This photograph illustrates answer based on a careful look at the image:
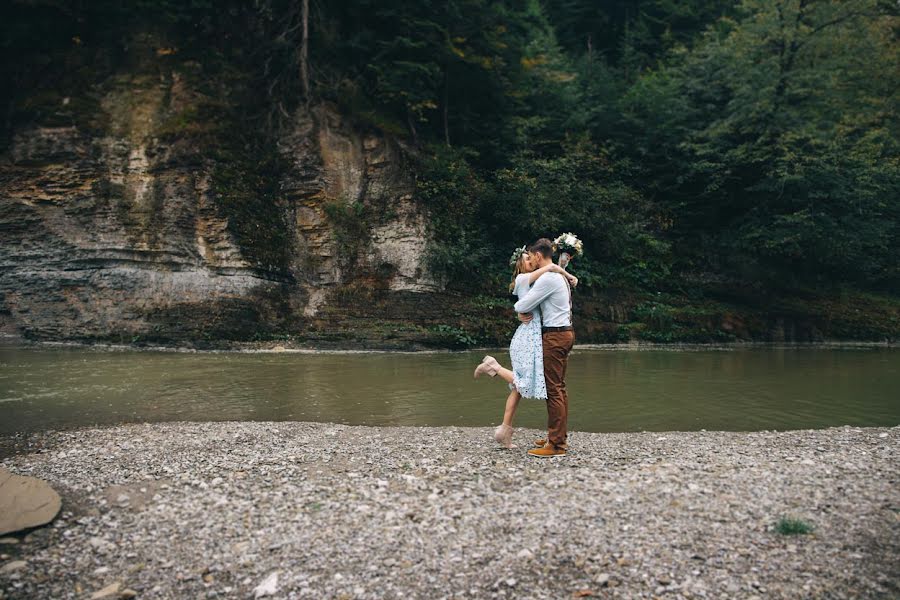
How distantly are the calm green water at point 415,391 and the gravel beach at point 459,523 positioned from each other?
93.9 inches

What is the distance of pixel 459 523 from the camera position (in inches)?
169

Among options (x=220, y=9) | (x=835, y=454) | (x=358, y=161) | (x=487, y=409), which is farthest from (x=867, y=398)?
(x=220, y=9)

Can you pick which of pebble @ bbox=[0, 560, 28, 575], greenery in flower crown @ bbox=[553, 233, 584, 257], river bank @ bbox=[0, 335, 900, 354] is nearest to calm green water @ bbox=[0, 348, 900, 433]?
river bank @ bbox=[0, 335, 900, 354]

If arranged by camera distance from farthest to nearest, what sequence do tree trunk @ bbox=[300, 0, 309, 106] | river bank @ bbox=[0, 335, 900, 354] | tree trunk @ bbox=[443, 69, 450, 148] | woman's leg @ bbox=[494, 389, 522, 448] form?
tree trunk @ bbox=[443, 69, 450, 148] → tree trunk @ bbox=[300, 0, 309, 106] → river bank @ bbox=[0, 335, 900, 354] → woman's leg @ bbox=[494, 389, 522, 448]

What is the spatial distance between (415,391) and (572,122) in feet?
56.0

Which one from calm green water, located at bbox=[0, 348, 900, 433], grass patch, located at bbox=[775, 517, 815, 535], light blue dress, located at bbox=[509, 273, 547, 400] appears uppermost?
light blue dress, located at bbox=[509, 273, 547, 400]

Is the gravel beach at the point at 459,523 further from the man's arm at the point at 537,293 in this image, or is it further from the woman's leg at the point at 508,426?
the man's arm at the point at 537,293

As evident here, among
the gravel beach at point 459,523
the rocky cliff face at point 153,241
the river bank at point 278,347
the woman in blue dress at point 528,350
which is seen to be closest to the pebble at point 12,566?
the gravel beach at point 459,523

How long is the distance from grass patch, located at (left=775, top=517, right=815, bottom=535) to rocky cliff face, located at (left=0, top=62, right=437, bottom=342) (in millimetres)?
15416

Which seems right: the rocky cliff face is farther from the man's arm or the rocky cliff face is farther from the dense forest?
the man's arm

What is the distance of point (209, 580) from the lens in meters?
3.61

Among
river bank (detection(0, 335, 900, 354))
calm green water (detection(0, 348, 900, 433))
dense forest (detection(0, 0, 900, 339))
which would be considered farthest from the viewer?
dense forest (detection(0, 0, 900, 339))

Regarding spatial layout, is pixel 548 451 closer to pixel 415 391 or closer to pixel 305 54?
pixel 415 391

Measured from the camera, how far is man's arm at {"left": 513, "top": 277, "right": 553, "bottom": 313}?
5.78 meters
